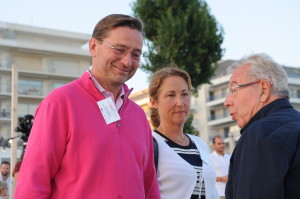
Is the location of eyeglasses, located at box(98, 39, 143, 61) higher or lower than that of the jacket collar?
higher

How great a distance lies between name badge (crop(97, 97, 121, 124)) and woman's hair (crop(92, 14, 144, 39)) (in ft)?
1.15

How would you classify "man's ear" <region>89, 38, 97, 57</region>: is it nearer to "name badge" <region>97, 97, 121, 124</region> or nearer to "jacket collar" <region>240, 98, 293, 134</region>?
"name badge" <region>97, 97, 121, 124</region>

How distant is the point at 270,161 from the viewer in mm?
2121

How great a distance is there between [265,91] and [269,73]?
118 mm

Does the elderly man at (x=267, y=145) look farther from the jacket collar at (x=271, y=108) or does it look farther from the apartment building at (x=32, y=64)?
the apartment building at (x=32, y=64)

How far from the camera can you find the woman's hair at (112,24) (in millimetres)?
2471

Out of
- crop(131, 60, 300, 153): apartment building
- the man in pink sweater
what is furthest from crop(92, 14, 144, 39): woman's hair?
crop(131, 60, 300, 153): apartment building

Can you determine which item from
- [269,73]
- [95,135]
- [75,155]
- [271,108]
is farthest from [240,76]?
[75,155]

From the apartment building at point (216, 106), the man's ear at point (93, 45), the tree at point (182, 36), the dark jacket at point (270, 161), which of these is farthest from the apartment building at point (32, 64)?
the dark jacket at point (270, 161)

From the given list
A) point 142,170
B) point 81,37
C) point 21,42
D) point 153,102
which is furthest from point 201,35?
point 81,37

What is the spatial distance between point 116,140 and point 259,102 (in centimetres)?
82

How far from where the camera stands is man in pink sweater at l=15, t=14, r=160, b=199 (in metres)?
2.14

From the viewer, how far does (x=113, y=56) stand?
2.43 m

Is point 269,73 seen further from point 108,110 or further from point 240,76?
point 108,110
